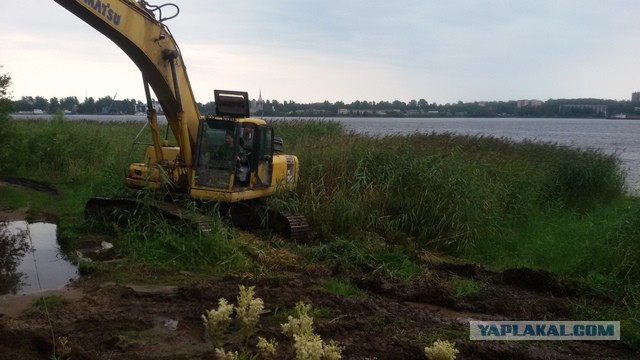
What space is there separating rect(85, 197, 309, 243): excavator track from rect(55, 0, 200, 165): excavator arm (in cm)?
99

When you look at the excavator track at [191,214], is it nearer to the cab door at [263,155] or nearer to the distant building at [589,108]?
the cab door at [263,155]

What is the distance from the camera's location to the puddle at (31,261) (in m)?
7.70

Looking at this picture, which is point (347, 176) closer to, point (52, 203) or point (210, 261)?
point (210, 261)

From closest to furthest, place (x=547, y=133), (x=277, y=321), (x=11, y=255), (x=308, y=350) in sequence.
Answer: (x=308, y=350) → (x=277, y=321) → (x=11, y=255) → (x=547, y=133)

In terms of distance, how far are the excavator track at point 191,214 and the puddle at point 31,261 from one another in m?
0.90

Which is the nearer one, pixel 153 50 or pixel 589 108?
pixel 153 50

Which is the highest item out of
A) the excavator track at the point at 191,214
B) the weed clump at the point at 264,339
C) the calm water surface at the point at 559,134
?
the weed clump at the point at 264,339

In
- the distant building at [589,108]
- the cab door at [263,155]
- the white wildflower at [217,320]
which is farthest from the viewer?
the distant building at [589,108]

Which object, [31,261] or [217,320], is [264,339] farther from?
[31,261]

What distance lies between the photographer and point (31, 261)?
29.3 feet

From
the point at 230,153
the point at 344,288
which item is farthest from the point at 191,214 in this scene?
the point at 344,288

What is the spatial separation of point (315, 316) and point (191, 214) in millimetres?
3782

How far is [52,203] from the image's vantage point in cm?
1391

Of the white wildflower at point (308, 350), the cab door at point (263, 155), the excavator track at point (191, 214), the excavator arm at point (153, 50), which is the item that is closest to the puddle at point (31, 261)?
the excavator track at point (191, 214)
